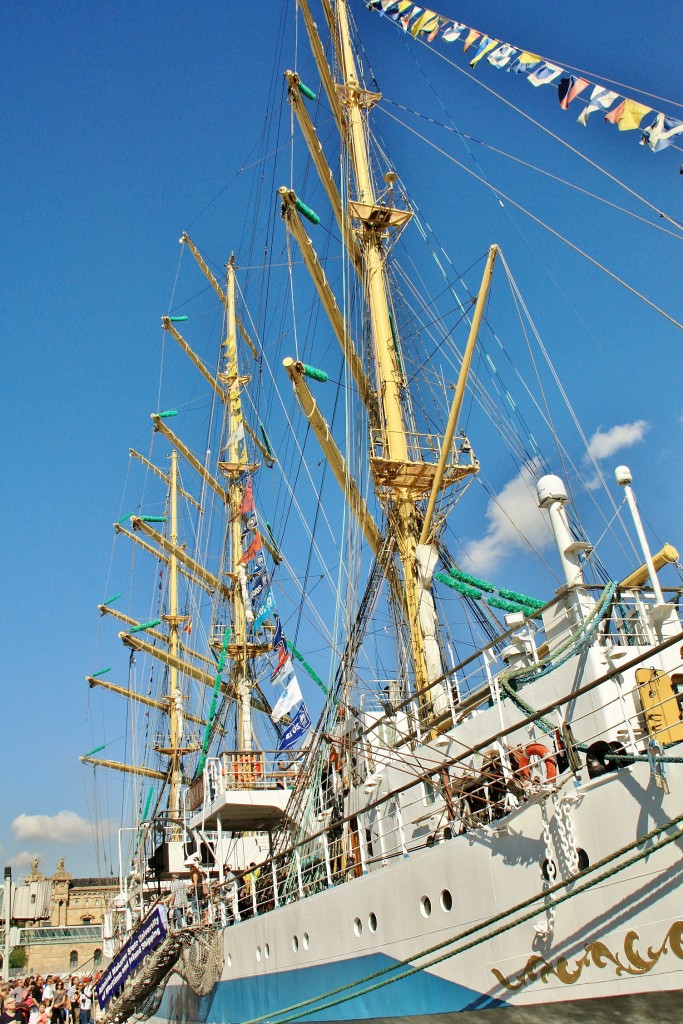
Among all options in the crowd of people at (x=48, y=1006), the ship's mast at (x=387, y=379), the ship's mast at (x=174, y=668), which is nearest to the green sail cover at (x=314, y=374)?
the ship's mast at (x=387, y=379)

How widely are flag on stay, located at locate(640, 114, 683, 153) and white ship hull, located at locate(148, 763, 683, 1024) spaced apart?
6.21 m

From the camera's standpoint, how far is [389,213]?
2034 centimetres

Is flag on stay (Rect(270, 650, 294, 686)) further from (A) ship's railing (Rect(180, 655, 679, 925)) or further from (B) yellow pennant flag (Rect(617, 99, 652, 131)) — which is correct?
(B) yellow pennant flag (Rect(617, 99, 652, 131))

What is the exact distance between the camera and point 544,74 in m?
9.90

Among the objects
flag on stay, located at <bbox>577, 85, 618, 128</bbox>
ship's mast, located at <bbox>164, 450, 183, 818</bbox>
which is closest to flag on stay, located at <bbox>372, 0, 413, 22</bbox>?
flag on stay, located at <bbox>577, 85, 618, 128</bbox>

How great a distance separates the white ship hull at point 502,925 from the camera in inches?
229

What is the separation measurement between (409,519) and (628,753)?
11.1 m

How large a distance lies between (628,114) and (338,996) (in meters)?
10.6

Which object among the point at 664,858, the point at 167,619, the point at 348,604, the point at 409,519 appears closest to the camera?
the point at 664,858

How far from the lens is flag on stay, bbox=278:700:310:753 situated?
1719cm

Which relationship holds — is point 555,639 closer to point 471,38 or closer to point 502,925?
point 502,925

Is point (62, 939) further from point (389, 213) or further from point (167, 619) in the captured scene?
point (389, 213)

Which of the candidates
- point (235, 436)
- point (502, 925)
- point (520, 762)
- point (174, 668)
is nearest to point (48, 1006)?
point (502, 925)

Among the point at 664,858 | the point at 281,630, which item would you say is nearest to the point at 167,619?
the point at 281,630
